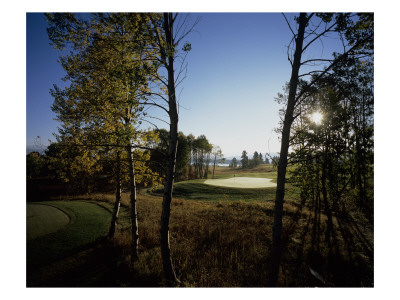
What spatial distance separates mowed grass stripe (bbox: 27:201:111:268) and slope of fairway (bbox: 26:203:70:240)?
321 mm

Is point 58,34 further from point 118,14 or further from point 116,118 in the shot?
point 116,118

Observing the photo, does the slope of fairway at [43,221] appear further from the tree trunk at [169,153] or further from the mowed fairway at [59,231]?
the tree trunk at [169,153]

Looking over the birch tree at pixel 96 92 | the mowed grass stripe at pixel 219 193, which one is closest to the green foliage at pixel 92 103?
the birch tree at pixel 96 92

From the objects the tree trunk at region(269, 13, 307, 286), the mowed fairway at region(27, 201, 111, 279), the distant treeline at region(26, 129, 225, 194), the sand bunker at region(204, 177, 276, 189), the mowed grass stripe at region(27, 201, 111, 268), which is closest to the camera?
the tree trunk at region(269, 13, 307, 286)

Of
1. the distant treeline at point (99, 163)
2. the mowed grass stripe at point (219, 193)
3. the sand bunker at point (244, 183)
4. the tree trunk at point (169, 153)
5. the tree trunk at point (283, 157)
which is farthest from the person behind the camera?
the sand bunker at point (244, 183)

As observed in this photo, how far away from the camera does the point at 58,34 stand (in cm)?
455

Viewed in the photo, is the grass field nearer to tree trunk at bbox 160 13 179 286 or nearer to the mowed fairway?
the mowed fairway

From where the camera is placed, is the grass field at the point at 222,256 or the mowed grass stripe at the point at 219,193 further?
the mowed grass stripe at the point at 219,193

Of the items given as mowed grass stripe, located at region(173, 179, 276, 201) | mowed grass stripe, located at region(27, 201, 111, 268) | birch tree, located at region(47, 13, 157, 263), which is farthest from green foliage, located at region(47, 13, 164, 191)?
mowed grass stripe, located at region(173, 179, 276, 201)

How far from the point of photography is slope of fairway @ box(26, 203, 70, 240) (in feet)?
25.2

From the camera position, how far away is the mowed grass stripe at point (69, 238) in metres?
6.12

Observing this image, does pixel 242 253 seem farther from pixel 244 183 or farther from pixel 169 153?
pixel 244 183

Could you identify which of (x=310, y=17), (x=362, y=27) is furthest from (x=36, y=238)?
(x=362, y=27)

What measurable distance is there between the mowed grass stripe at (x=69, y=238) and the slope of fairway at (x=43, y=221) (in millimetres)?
321
